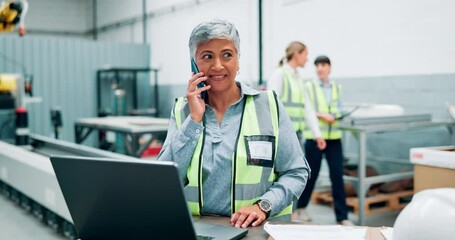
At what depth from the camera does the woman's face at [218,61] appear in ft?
4.71

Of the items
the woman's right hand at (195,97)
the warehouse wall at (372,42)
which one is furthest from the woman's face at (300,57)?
the woman's right hand at (195,97)

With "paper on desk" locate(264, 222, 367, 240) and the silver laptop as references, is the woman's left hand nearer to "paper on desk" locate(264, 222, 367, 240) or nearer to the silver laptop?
"paper on desk" locate(264, 222, 367, 240)

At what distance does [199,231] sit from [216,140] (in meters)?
0.31

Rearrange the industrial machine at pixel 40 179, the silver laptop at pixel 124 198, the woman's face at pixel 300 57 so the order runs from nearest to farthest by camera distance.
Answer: the silver laptop at pixel 124 198, the industrial machine at pixel 40 179, the woman's face at pixel 300 57

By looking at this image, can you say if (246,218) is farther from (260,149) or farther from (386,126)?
(386,126)

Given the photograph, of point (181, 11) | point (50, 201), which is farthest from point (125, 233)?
point (181, 11)

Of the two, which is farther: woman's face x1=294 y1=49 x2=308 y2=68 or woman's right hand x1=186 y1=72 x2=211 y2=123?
woman's face x1=294 y1=49 x2=308 y2=68

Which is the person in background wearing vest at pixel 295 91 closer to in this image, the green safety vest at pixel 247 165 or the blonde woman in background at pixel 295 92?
the blonde woman in background at pixel 295 92

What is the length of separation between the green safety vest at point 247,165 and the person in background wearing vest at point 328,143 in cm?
250

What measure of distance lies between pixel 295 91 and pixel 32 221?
8.57ft

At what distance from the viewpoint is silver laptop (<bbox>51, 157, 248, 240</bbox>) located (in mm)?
900

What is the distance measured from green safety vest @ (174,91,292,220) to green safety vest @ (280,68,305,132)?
2.38 metres

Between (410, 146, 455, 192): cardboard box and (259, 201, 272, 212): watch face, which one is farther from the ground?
(259, 201, 272, 212): watch face

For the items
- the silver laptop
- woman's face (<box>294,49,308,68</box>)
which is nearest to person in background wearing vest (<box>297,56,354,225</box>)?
woman's face (<box>294,49,308,68</box>)
